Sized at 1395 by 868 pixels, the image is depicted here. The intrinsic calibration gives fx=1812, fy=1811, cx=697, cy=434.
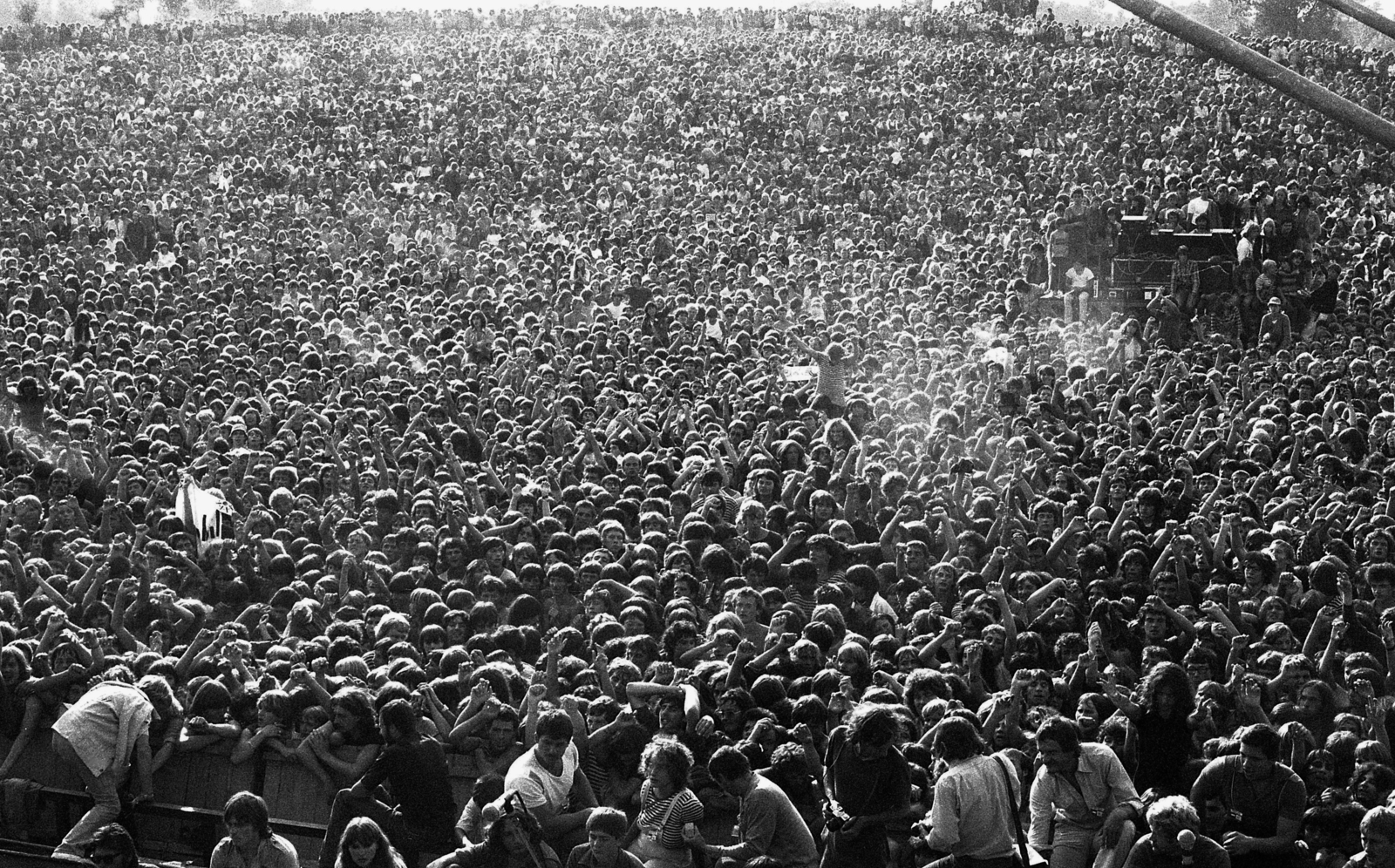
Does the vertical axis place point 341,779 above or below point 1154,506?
below

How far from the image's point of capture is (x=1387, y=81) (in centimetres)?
4234

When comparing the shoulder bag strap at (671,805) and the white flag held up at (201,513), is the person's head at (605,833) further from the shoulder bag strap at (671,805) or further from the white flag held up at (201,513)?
the white flag held up at (201,513)

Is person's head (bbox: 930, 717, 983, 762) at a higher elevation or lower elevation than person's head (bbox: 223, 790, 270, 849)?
higher

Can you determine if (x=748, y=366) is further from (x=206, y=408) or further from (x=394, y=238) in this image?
(x=394, y=238)

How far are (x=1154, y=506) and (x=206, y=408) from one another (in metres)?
9.70

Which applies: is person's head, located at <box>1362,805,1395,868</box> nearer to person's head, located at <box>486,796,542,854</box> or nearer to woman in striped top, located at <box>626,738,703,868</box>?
woman in striped top, located at <box>626,738,703,868</box>

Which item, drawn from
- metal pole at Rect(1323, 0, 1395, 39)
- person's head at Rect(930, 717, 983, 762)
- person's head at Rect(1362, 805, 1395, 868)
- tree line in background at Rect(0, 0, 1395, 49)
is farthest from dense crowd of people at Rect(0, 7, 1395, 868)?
tree line in background at Rect(0, 0, 1395, 49)

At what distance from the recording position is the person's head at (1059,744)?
7723 millimetres

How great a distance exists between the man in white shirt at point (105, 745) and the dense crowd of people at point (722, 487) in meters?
0.03

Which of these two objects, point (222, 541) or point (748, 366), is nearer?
point (222, 541)

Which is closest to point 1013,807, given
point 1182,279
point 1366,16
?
point 1366,16

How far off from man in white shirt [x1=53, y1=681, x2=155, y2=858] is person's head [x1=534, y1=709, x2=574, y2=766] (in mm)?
2380

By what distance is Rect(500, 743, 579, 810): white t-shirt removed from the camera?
819 cm

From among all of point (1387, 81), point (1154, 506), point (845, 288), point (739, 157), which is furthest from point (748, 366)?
point (1387, 81)
